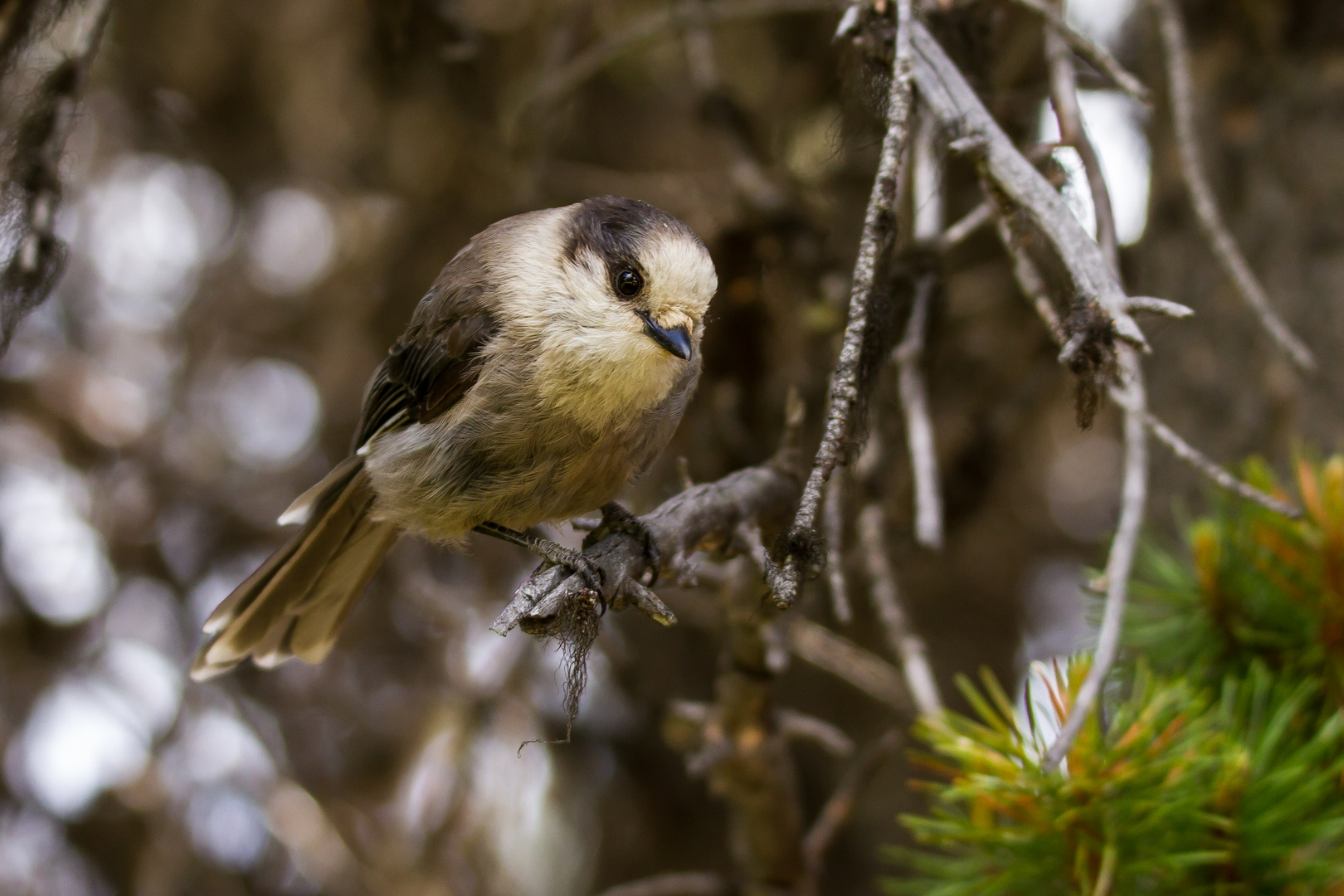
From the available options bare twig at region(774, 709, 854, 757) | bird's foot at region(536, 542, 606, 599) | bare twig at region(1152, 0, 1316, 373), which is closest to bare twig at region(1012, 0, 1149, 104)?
bare twig at region(1152, 0, 1316, 373)

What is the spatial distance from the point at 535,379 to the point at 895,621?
0.85m

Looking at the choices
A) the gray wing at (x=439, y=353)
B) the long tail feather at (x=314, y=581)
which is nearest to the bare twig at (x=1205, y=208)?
the gray wing at (x=439, y=353)

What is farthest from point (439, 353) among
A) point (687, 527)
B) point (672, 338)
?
point (687, 527)

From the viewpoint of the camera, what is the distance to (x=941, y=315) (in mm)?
2293

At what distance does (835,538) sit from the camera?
163cm

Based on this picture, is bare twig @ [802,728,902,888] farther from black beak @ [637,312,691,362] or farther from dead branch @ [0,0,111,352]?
dead branch @ [0,0,111,352]

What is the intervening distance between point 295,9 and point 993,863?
3.70 meters

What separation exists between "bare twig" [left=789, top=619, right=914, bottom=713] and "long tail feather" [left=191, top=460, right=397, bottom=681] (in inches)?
41.6

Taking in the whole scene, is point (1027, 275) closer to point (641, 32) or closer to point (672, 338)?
point (672, 338)

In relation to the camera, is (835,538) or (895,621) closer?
(835,538)

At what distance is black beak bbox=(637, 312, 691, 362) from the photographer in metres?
1.85

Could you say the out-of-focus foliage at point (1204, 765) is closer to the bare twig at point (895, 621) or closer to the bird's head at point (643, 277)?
the bare twig at point (895, 621)

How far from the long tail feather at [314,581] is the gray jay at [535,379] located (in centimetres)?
5

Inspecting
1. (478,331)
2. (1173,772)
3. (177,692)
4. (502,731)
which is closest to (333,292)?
(177,692)
